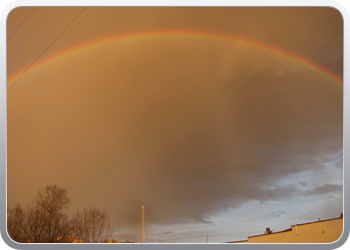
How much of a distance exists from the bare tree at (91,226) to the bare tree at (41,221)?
59 cm

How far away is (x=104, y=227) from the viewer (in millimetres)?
18062

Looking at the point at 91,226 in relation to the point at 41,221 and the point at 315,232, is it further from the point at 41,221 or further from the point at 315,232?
the point at 315,232

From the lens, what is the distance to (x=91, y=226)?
17.9m

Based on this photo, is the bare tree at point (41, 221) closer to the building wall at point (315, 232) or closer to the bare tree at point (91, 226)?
the bare tree at point (91, 226)

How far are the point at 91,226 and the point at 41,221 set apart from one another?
314cm

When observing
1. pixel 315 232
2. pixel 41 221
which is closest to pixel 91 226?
pixel 41 221

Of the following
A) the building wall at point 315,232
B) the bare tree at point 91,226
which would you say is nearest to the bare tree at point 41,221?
the bare tree at point 91,226

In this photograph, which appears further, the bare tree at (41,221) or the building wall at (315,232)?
the bare tree at (41,221)

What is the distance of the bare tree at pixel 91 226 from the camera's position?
1639cm

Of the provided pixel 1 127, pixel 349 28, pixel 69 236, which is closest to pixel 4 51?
pixel 1 127

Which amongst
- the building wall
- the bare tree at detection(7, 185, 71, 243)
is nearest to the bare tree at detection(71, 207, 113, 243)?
the bare tree at detection(7, 185, 71, 243)

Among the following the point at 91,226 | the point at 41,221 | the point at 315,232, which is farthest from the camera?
the point at 91,226
